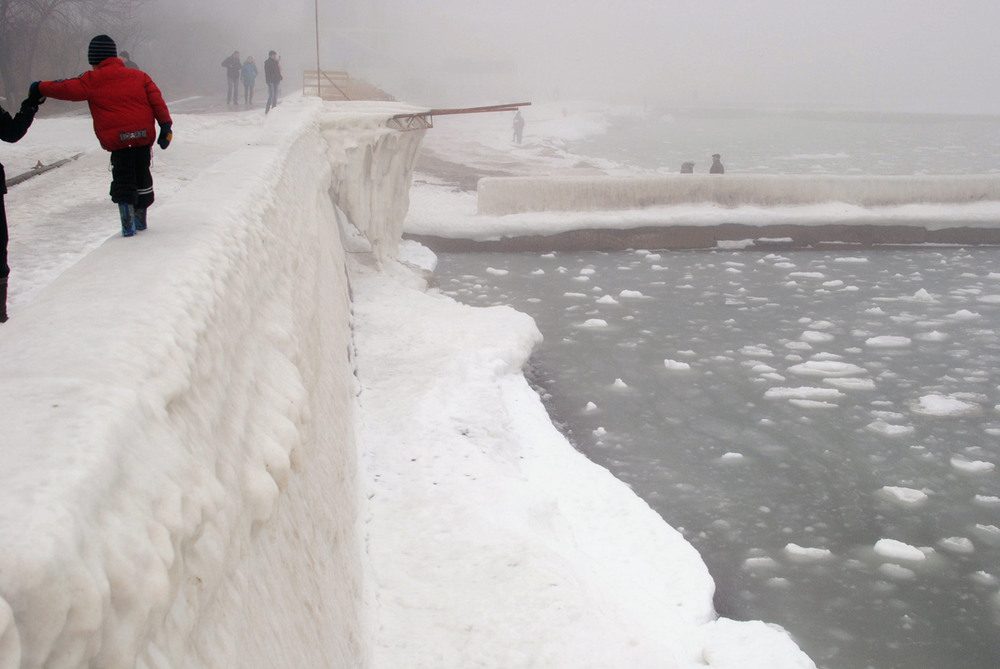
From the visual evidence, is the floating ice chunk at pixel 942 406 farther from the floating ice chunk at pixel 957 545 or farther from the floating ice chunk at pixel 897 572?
the floating ice chunk at pixel 897 572

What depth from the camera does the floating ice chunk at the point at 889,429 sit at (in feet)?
21.7

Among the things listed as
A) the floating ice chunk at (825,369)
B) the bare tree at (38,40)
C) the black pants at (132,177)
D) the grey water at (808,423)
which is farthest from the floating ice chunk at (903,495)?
the bare tree at (38,40)

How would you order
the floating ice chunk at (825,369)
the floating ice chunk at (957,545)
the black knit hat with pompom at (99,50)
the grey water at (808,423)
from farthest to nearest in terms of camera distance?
the floating ice chunk at (825,369) < the floating ice chunk at (957,545) < the grey water at (808,423) < the black knit hat with pompom at (99,50)

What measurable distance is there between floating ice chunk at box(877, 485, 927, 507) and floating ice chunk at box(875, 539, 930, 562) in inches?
21.0

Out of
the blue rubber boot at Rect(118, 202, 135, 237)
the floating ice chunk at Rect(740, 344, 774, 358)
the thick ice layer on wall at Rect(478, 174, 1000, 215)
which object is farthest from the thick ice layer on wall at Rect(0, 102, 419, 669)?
→ the thick ice layer on wall at Rect(478, 174, 1000, 215)

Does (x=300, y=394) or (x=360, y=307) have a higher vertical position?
(x=300, y=394)

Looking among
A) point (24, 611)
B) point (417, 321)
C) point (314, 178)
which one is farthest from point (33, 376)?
point (417, 321)

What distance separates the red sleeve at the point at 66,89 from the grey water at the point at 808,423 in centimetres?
380

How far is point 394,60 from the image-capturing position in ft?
169

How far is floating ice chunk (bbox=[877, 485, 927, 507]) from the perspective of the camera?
5621 mm

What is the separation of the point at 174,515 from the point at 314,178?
558 centimetres

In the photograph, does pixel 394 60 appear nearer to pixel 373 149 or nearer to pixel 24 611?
pixel 373 149

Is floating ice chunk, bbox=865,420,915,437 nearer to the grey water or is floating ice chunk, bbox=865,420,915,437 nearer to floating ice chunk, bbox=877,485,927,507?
the grey water

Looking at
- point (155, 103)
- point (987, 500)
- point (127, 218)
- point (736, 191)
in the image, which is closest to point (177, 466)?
point (127, 218)
